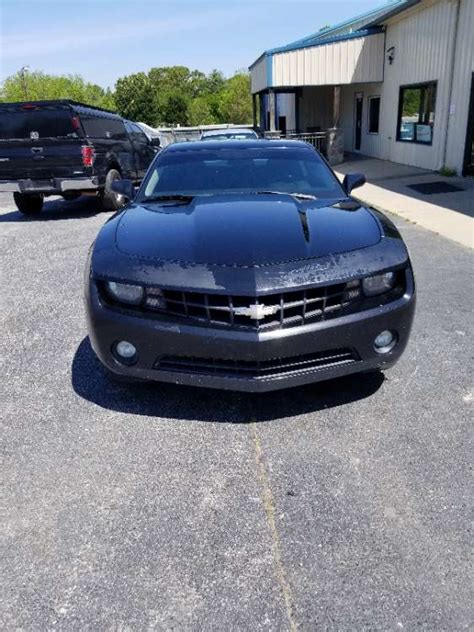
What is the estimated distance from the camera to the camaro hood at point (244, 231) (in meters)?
2.76

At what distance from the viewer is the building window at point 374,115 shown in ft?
58.4

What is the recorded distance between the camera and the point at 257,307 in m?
2.61

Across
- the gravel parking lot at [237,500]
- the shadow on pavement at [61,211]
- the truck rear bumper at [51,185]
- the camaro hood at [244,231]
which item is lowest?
the gravel parking lot at [237,500]

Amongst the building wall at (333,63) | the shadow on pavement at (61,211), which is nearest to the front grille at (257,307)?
the shadow on pavement at (61,211)

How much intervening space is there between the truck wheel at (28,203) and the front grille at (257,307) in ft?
26.7

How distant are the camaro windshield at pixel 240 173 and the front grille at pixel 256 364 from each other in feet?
4.99

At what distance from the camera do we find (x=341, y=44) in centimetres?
1669

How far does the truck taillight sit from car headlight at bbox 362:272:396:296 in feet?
24.4

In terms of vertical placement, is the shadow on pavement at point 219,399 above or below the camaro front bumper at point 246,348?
below

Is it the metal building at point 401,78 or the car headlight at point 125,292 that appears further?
the metal building at point 401,78

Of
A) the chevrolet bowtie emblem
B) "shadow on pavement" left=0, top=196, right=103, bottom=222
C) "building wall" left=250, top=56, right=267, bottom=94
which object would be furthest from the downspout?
the chevrolet bowtie emblem

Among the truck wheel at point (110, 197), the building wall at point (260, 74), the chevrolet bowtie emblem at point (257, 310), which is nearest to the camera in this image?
the chevrolet bowtie emblem at point (257, 310)

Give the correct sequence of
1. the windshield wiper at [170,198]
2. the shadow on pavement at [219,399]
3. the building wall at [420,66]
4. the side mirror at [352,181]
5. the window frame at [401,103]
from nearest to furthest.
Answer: the shadow on pavement at [219,399] < the windshield wiper at [170,198] < the side mirror at [352,181] < the building wall at [420,66] < the window frame at [401,103]

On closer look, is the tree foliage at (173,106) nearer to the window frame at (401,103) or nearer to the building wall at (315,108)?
the building wall at (315,108)
